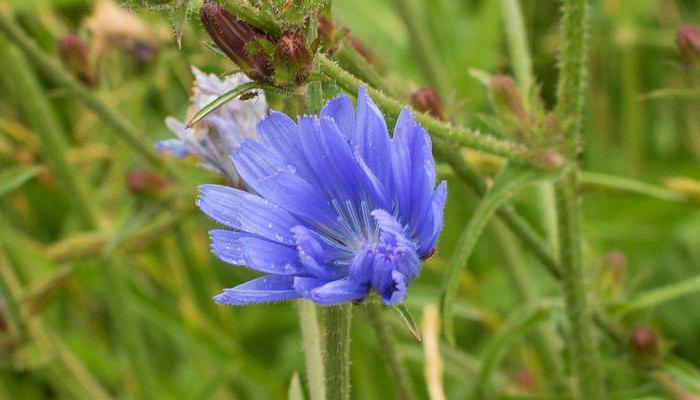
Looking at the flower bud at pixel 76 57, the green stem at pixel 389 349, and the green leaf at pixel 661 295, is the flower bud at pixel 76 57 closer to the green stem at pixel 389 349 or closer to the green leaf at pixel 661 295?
the green stem at pixel 389 349

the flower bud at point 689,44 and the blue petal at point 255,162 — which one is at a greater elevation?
the flower bud at point 689,44

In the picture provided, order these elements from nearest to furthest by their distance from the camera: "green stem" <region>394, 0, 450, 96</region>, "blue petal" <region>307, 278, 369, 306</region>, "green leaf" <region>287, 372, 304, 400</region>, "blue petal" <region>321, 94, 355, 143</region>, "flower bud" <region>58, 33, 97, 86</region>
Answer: "blue petal" <region>307, 278, 369, 306</region>
"blue petal" <region>321, 94, 355, 143</region>
"green leaf" <region>287, 372, 304, 400</region>
"flower bud" <region>58, 33, 97, 86</region>
"green stem" <region>394, 0, 450, 96</region>

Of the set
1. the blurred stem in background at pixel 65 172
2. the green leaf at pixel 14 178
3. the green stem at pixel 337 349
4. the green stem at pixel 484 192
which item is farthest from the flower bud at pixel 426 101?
the blurred stem in background at pixel 65 172

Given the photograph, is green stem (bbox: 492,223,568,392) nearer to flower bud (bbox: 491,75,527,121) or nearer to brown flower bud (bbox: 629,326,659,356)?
brown flower bud (bbox: 629,326,659,356)

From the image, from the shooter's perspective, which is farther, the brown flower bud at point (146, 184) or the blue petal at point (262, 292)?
the brown flower bud at point (146, 184)

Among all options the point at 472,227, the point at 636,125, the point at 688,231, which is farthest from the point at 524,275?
the point at 472,227

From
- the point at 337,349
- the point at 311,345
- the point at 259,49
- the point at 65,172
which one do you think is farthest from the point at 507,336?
the point at 65,172

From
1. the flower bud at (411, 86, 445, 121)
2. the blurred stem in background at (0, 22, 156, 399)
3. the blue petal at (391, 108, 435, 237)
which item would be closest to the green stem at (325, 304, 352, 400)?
the blue petal at (391, 108, 435, 237)
